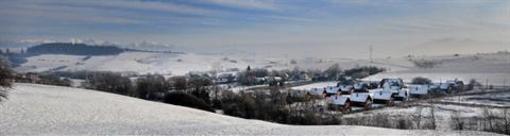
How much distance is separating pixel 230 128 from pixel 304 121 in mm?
27771

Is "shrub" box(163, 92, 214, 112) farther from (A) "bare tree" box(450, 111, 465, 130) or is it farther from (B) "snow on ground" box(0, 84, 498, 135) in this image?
(A) "bare tree" box(450, 111, 465, 130)

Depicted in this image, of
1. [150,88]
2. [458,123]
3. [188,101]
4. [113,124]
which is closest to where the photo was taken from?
[113,124]

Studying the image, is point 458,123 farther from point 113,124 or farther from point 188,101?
point 113,124

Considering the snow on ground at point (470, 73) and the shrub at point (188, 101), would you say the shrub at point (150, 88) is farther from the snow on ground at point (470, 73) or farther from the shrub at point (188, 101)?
the snow on ground at point (470, 73)

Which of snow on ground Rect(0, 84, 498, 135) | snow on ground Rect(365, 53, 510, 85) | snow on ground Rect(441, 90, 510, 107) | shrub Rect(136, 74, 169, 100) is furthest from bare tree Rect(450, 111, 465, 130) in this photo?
snow on ground Rect(365, 53, 510, 85)

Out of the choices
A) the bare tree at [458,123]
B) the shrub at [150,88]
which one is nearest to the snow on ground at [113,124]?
the bare tree at [458,123]

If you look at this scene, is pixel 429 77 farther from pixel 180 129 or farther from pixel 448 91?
pixel 180 129

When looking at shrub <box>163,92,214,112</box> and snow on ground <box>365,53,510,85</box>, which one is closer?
shrub <box>163,92,214,112</box>

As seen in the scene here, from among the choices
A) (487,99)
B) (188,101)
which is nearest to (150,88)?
(188,101)

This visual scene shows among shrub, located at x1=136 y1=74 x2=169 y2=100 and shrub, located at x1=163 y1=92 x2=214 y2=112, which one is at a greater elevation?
shrub, located at x1=163 y1=92 x2=214 y2=112

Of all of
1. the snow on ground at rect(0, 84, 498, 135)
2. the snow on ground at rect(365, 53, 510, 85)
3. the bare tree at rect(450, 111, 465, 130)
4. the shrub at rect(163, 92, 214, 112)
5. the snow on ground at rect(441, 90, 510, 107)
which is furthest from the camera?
the snow on ground at rect(365, 53, 510, 85)

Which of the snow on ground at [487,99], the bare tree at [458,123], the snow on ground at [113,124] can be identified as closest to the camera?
the snow on ground at [113,124]

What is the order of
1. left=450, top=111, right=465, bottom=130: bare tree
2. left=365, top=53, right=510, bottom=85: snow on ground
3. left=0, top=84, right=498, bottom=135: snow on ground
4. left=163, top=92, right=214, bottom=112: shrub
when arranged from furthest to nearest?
left=365, top=53, right=510, bottom=85: snow on ground → left=163, top=92, right=214, bottom=112: shrub → left=450, top=111, right=465, bottom=130: bare tree → left=0, top=84, right=498, bottom=135: snow on ground

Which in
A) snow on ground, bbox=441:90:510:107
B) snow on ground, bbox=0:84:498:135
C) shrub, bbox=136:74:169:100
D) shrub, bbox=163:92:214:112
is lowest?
snow on ground, bbox=441:90:510:107
